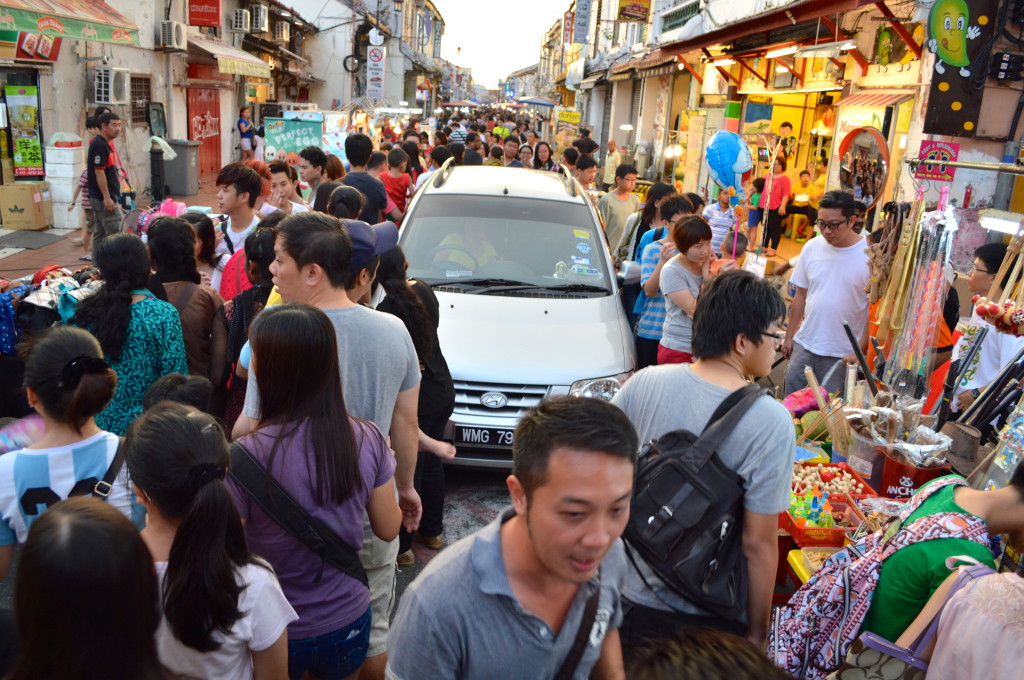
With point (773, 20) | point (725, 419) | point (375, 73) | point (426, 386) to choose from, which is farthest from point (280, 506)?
point (375, 73)

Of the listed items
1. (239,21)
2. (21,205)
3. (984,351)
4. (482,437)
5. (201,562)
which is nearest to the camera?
(201,562)

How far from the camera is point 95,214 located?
410 inches

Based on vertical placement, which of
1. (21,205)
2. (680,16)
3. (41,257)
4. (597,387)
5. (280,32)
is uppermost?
(280,32)

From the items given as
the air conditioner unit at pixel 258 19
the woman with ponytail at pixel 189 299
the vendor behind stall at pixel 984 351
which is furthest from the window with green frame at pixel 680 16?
the woman with ponytail at pixel 189 299

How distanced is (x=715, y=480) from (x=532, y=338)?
2844mm

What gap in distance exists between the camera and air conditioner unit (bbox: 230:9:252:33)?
25062 millimetres

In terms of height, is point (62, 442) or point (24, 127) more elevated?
point (24, 127)

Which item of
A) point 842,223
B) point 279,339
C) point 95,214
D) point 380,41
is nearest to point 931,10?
point 842,223

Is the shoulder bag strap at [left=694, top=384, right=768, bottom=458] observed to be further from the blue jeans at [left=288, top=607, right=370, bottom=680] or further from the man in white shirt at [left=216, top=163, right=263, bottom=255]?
the man in white shirt at [left=216, top=163, right=263, bottom=255]

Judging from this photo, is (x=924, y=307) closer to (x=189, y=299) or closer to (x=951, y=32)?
(x=189, y=299)

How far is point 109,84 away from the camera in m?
14.9

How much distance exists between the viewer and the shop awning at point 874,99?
377 inches

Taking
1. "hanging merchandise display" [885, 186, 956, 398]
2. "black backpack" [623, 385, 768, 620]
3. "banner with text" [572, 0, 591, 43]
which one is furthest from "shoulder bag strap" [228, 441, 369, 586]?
"banner with text" [572, 0, 591, 43]

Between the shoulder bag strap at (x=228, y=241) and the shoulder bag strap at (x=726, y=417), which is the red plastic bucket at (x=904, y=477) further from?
the shoulder bag strap at (x=228, y=241)
